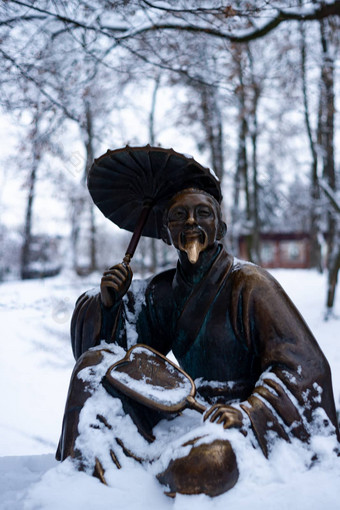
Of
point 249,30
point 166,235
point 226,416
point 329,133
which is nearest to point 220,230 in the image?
point 166,235

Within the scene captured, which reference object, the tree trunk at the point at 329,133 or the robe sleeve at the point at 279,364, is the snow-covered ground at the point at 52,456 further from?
the tree trunk at the point at 329,133

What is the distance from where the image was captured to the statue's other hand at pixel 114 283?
2.13 metres

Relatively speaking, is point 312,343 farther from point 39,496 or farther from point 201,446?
point 39,496

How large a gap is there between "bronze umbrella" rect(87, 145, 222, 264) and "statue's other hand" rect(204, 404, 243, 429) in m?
0.88

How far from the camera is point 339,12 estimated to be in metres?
4.03

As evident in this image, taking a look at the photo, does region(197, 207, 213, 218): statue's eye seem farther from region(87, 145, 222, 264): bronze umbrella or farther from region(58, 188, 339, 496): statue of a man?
region(87, 145, 222, 264): bronze umbrella

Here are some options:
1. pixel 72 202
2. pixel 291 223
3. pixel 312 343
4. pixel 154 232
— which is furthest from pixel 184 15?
pixel 291 223

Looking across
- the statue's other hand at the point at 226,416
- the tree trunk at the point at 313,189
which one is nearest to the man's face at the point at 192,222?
the statue's other hand at the point at 226,416

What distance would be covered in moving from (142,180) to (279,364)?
3.78 feet

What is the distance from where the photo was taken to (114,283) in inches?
83.6

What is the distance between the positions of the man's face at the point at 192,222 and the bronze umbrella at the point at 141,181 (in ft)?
0.41

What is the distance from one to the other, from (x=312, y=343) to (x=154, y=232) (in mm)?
1162

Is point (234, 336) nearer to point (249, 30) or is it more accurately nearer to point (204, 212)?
point (204, 212)

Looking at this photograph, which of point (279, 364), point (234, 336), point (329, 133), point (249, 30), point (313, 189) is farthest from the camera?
point (313, 189)
